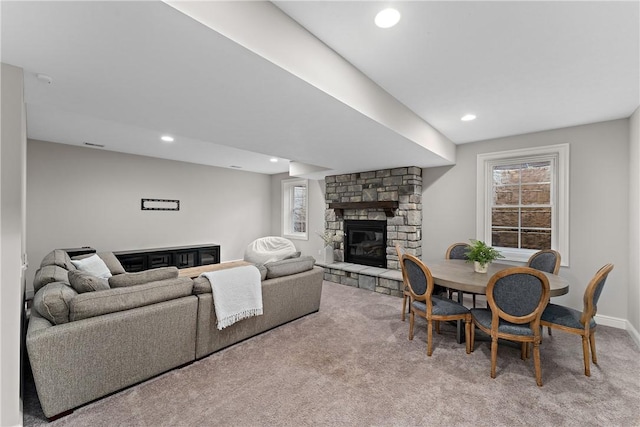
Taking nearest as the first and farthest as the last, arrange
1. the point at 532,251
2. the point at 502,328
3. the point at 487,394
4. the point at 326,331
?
1. the point at 487,394
2. the point at 502,328
3. the point at 326,331
4. the point at 532,251

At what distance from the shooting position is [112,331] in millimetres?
1982

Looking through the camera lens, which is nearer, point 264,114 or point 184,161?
point 264,114

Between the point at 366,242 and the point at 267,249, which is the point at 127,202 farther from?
the point at 366,242

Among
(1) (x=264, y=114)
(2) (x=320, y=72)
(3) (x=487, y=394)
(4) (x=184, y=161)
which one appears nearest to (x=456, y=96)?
(2) (x=320, y=72)

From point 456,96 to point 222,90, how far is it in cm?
217

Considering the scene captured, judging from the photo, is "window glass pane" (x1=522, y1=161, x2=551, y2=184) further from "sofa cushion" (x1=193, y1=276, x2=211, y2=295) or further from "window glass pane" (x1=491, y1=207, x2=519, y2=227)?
"sofa cushion" (x1=193, y1=276, x2=211, y2=295)

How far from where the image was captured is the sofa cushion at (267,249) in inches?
246

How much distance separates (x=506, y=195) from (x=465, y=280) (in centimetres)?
220

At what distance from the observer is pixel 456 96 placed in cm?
271

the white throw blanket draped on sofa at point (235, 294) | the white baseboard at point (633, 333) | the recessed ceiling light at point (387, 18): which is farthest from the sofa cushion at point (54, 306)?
the white baseboard at point (633, 333)

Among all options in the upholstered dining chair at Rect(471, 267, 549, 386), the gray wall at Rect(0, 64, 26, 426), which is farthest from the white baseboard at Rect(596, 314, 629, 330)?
the gray wall at Rect(0, 64, 26, 426)

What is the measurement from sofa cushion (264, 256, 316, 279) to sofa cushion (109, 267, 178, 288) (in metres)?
0.98

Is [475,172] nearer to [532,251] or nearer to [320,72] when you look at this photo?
[532,251]

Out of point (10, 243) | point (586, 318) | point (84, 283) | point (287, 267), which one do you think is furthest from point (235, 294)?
point (586, 318)
